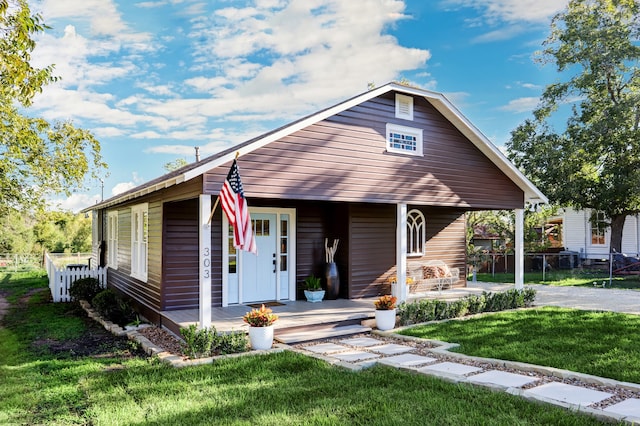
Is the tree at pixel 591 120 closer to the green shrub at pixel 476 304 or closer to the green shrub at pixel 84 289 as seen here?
the green shrub at pixel 476 304

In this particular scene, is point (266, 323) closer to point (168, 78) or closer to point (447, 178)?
point (447, 178)

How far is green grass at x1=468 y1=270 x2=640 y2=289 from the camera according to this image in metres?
15.9

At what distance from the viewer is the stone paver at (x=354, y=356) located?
644cm

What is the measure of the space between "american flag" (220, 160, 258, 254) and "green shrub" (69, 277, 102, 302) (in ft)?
26.2

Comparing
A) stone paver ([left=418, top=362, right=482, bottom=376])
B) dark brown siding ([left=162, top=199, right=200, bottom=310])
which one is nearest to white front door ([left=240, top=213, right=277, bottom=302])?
dark brown siding ([left=162, top=199, right=200, bottom=310])

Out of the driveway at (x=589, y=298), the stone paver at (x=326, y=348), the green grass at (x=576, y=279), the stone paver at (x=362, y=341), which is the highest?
the stone paver at (x=326, y=348)

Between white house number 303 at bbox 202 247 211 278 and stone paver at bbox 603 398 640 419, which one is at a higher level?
white house number 303 at bbox 202 247 211 278

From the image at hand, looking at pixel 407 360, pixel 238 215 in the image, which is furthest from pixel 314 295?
pixel 238 215

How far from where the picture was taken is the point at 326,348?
714cm

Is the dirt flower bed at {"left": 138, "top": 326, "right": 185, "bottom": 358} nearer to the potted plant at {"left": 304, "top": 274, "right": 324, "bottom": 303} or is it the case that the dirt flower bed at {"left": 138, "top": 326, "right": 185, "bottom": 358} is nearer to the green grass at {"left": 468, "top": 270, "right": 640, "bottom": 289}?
the potted plant at {"left": 304, "top": 274, "right": 324, "bottom": 303}

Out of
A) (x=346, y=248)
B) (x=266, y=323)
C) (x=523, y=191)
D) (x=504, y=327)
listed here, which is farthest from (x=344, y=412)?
(x=523, y=191)

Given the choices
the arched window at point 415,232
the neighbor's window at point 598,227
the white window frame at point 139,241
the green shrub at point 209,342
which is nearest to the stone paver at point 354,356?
the green shrub at point 209,342

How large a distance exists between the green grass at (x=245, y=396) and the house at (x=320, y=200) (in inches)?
58.1

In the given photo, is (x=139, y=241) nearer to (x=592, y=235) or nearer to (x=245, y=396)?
(x=245, y=396)
